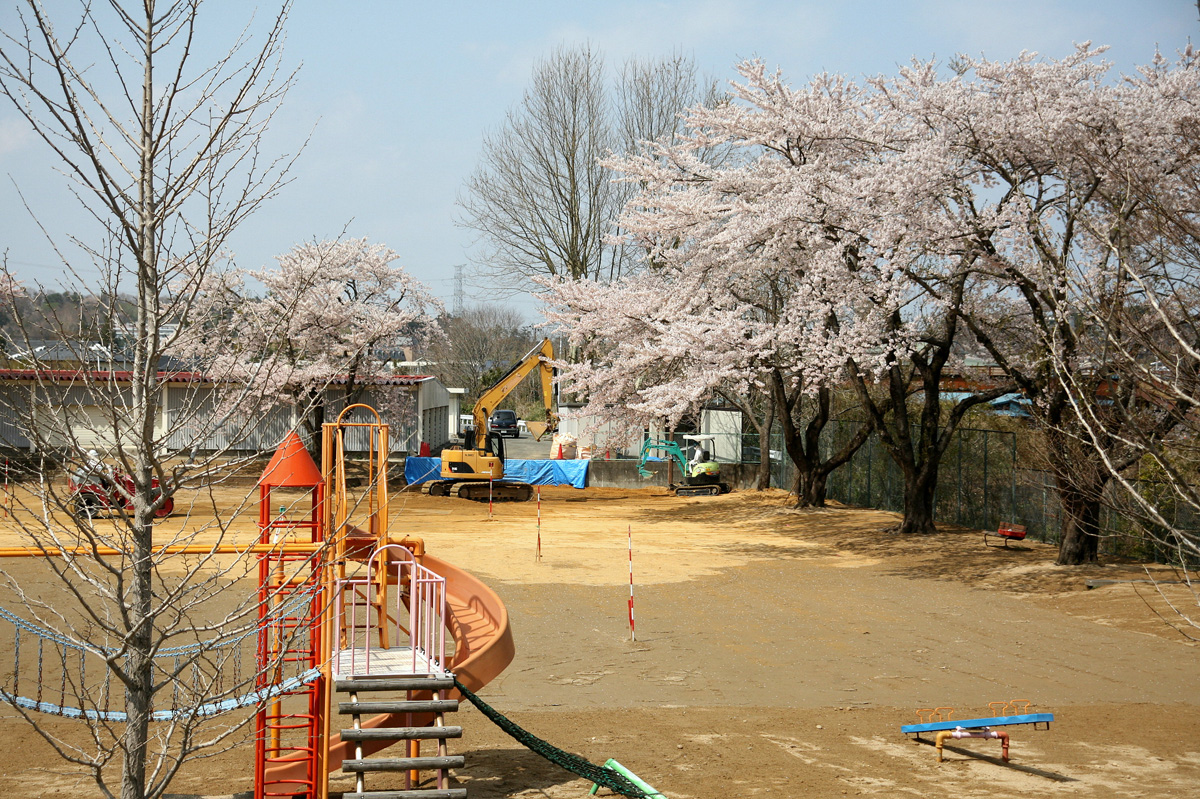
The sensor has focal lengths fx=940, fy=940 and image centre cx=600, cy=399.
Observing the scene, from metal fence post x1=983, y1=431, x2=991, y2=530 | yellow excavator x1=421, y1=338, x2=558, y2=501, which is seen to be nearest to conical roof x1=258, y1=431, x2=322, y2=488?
metal fence post x1=983, y1=431, x2=991, y2=530

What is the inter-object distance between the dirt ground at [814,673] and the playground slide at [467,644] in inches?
33.9

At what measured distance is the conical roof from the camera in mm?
8023

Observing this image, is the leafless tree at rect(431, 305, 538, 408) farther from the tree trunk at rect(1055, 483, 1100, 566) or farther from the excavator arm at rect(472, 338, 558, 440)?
the tree trunk at rect(1055, 483, 1100, 566)

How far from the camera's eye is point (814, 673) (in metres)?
11.7

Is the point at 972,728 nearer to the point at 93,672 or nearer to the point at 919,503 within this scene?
the point at 93,672

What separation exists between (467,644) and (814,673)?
477 centimetres

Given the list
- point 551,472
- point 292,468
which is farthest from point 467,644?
point 551,472

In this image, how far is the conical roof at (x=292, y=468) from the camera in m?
8.02

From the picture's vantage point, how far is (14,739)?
29.4 ft

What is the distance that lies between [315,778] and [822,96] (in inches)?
791

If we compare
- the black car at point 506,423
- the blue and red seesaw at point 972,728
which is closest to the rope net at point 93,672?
the blue and red seesaw at point 972,728

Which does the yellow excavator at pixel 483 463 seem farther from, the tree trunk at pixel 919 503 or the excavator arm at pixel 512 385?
the tree trunk at pixel 919 503

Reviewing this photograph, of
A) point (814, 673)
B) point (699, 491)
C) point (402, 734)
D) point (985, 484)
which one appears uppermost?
point (985, 484)

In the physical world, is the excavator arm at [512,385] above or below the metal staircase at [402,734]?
above
